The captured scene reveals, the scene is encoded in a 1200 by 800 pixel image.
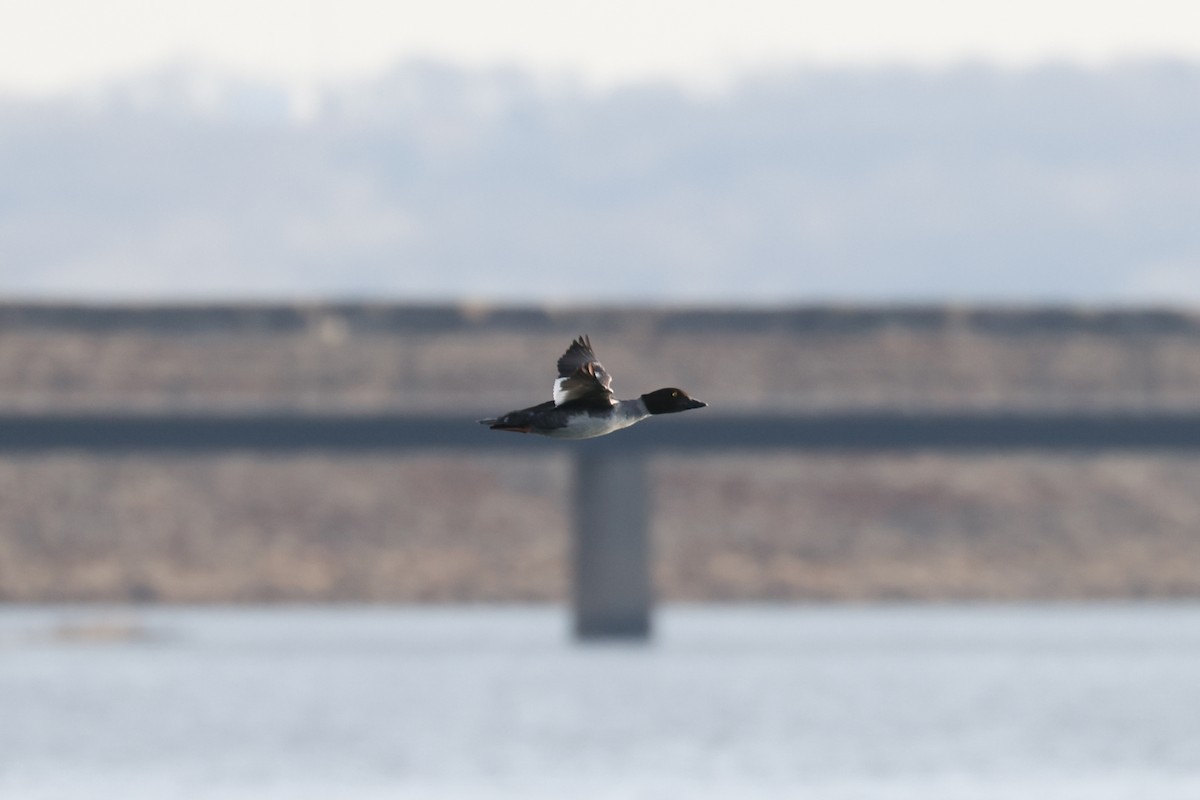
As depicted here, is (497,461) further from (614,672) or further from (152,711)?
(152,711)

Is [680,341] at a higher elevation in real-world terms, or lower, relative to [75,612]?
higher

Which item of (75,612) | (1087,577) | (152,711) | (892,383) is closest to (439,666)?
(152,711)

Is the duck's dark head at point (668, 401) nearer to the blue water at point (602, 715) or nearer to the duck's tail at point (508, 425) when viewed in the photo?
the duck's tail at point (508, 425)

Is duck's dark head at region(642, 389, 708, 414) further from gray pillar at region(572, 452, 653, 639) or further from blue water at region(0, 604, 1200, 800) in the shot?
gray pillar at region(572, 452, 653, 639)

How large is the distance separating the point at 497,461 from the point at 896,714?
224ft

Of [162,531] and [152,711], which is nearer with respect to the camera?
[152,711]

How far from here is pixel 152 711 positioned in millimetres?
72938

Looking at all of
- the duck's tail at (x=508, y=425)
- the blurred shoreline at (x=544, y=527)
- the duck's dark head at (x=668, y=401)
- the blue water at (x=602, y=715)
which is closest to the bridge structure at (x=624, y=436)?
the blue water at (x=602, y=715)

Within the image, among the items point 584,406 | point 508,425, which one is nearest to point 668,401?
point 584,406

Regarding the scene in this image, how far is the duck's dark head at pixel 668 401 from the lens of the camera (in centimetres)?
2022

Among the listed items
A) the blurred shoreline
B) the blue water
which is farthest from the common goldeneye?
the blurred shoreline

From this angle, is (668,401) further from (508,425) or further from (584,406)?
(508,425)

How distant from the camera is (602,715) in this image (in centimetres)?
6956

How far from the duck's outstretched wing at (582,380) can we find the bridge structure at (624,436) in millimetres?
70115
